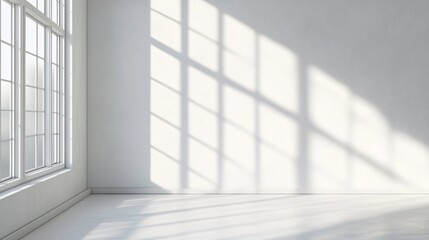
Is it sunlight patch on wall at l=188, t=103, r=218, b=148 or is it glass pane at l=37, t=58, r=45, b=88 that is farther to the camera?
sunlight patch on wall at l=188, t=103, r=218, b=148

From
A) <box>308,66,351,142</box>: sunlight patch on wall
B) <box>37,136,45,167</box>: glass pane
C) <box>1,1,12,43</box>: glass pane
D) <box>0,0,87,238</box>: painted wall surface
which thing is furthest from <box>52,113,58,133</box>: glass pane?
<box>308,66,351,142</box>: sunlight patch on wall

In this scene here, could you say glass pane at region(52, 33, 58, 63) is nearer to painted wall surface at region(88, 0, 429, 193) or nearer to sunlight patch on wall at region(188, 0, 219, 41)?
painted wall surface at region(88, 0, 429, 193)

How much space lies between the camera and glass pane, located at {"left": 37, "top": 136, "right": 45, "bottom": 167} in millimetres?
8992


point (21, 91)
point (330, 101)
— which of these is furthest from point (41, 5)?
point (330, 101)

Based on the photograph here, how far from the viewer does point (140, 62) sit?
1146 cm

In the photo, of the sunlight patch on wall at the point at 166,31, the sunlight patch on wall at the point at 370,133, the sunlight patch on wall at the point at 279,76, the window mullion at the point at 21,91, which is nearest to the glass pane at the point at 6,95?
the window mullion at the point at 21,91

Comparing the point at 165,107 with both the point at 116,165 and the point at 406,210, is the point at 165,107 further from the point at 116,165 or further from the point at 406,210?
the point at 406,210

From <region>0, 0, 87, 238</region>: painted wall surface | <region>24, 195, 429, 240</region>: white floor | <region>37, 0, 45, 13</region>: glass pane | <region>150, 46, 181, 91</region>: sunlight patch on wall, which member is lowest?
<region>24, 195, 429, 240</region>: white floor

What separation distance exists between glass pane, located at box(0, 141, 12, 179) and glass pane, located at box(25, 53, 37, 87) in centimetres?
138

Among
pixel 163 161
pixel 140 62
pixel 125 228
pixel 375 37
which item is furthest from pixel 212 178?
pixel 375 37

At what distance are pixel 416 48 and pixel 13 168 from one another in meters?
8.20

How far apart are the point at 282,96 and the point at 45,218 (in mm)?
5437

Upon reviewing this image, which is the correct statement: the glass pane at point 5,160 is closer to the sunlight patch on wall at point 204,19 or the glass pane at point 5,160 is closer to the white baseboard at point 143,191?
the white baseboard at point 143,191

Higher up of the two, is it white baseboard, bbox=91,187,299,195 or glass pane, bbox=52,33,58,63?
glass pane, bbox=52,33,58,63
